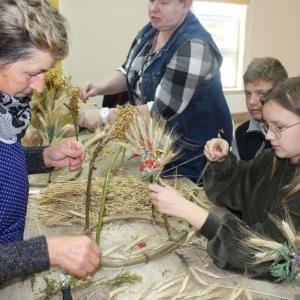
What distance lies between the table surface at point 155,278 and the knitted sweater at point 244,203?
5 cm

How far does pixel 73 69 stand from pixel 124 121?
339 cm

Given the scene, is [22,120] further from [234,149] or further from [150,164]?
[234,149]

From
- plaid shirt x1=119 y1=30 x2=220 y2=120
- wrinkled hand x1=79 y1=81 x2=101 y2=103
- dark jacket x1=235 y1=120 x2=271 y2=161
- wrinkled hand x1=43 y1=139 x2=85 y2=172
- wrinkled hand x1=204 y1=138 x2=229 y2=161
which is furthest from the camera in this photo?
wrinkled hand x1=79 y1=81 x2=101 y2=103

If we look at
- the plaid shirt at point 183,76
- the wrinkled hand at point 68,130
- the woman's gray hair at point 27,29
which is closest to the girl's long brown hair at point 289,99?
the plaid shirt at point 183,76

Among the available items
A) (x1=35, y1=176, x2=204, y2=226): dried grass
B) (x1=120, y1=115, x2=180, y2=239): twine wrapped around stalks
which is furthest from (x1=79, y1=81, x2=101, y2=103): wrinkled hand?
(x1=120, y1=115, x2=180, y2=239): twine wrapped around stalks

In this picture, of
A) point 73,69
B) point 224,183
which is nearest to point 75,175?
point 224,183

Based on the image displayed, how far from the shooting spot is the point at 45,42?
97cm

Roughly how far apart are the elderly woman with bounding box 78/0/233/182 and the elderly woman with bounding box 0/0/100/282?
28.1 inches

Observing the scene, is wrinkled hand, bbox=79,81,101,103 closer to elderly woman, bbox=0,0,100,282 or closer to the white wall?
elderly woman, bbox=0,0,100,282

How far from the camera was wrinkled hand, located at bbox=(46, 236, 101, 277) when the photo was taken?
939 millimetres

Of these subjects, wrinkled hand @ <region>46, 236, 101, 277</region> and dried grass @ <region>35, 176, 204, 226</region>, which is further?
dried grass @ <region>35, 176, 204, 226</region>

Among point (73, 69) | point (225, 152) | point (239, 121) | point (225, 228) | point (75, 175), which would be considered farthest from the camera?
point (239, 121)

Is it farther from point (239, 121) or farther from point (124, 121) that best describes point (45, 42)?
point (239, 121)

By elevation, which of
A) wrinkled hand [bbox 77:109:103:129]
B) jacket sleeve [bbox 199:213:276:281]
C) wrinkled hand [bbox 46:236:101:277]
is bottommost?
jacket sleeve [bbox 199:213:276:281]
